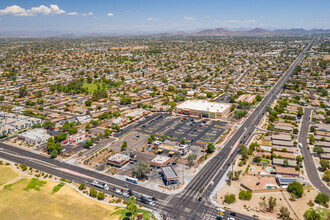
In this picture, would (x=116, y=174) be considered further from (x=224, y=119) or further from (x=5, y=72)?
(x=5, y=72)

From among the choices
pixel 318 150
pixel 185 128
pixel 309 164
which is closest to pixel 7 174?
pixel 185 128

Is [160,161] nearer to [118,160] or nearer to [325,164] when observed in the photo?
[118,160]

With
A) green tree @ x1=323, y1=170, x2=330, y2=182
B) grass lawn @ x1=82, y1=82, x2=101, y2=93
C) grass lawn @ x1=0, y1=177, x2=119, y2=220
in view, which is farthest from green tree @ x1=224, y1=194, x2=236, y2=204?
grass lawn @ x1=82, y1=82, x2=101, y2=93

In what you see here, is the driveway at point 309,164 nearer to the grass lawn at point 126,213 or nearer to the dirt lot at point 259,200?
the dirt lot at point 259,200

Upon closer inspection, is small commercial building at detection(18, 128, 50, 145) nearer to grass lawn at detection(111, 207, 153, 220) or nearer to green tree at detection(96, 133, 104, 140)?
green tree at detection(96, 133, 104, 140)

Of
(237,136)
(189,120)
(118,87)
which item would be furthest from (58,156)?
(118,87)
